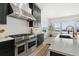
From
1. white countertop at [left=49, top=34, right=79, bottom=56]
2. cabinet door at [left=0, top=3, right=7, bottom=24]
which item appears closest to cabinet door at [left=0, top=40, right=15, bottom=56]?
cabinet door at [left=0, top=3, right=7, bottom=24]

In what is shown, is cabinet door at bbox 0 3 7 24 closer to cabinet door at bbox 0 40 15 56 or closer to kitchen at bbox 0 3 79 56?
kitchen at bbox 0 3 79 56

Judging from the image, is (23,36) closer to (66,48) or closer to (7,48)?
(7,48)

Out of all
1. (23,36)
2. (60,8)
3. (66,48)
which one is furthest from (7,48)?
(60,8)

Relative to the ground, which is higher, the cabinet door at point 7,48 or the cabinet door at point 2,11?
the cabinet door at point 2,11

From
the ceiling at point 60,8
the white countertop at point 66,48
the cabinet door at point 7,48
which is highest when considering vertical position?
the ceiling at point 60,8

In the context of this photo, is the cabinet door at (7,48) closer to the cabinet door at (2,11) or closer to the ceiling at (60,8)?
the cabinet door at (2,11)

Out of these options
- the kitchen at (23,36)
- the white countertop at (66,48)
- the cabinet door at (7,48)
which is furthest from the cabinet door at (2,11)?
the white countertop at (66,48)

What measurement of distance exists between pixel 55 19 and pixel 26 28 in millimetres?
1692

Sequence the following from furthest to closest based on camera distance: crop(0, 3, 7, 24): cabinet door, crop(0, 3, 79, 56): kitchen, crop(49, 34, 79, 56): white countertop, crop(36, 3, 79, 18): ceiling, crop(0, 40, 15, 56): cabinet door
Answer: crop(36, 3, 79, 18): ceiling → crop(0, 3, 7, 24): cabinet door → crop(0, 40, 15, 56): cabinet door → crop(0, 3, 79, 56): kitchen → crop(49, 34, 79, 56): white countertop

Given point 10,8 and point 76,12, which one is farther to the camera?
point 76,12

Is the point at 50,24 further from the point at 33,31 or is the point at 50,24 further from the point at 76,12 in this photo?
the point at 76,12

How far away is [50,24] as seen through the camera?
17.7 feet

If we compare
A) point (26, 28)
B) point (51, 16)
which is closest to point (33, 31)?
point (26, 28)

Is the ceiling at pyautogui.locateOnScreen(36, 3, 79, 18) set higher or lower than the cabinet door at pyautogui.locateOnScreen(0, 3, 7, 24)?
higher
